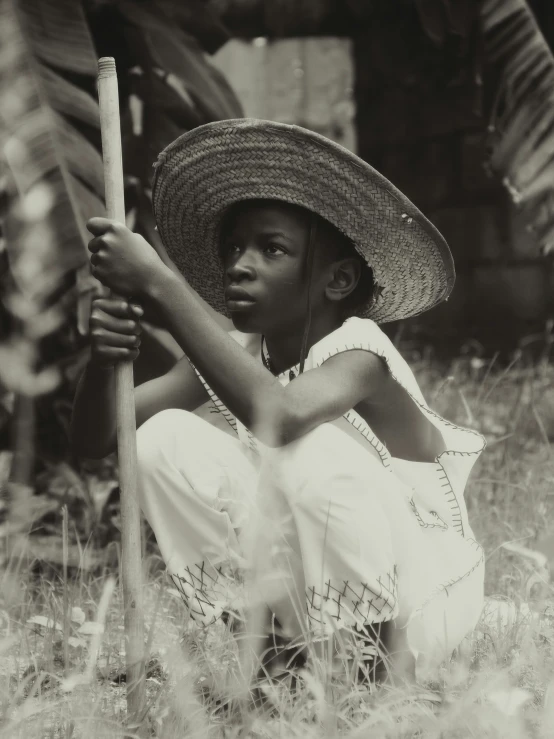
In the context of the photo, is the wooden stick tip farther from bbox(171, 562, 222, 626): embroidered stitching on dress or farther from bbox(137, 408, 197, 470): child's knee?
bbox(171, 562, 222, 626): embroidered stitching on dress

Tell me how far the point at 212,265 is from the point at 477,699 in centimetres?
112

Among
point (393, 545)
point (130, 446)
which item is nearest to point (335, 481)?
point (393, 545)

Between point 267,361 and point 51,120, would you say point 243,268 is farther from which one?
point 51,120

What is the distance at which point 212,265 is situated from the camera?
2426mm

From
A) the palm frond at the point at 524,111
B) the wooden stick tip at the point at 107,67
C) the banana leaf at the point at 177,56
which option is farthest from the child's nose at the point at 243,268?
the palm frond at the point at 524,111

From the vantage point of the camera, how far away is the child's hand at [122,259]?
72.2 inches

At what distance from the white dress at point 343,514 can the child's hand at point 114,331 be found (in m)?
0.28

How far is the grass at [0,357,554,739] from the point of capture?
62.3 inches

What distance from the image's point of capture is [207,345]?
6.12ft

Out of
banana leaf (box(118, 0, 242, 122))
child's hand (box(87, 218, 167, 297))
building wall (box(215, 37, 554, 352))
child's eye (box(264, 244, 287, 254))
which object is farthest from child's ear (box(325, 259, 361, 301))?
building wall (box(215, 37, 554, 352))

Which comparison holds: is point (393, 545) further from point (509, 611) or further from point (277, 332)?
point (277, 332)

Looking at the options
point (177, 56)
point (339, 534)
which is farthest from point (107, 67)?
point (177, 56)

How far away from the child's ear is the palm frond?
4.34ft

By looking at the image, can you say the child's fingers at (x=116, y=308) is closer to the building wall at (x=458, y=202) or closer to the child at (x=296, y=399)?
the child at (x=296, y=399)
